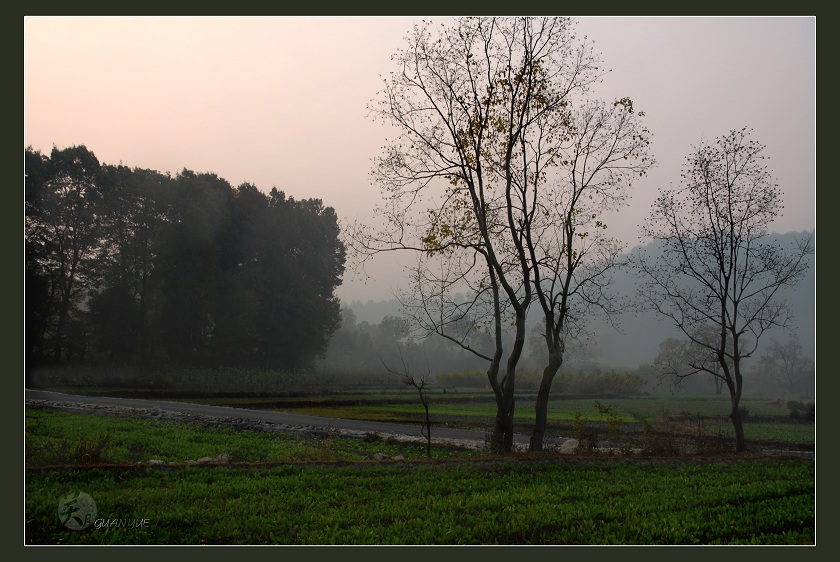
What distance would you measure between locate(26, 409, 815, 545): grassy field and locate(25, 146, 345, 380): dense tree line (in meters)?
1.90

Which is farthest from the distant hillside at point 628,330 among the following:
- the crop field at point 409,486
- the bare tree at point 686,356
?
the crop field at point 409,486

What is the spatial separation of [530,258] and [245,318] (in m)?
6.86

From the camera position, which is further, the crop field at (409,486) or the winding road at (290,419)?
the winding road at (290,419)

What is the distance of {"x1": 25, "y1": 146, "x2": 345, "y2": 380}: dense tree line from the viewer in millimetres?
9344

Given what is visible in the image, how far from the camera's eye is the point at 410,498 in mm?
7281

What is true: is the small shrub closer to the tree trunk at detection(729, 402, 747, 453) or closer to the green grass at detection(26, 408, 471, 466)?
the tree trunk at detection(729, 402, 747, 453)

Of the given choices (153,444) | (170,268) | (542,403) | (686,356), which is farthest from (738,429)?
(170,268)

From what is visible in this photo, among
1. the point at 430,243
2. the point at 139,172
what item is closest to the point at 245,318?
the point at 139,172

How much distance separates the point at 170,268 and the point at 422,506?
314 inches

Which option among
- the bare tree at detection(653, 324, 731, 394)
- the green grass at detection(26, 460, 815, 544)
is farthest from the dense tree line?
the bare tree at detection(653, 324, 731, 394)

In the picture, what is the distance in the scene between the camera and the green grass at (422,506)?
6246mm

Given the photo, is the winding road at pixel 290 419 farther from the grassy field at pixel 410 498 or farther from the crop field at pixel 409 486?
the grassy field at pixel 410 498

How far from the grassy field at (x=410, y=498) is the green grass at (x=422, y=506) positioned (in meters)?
0.01

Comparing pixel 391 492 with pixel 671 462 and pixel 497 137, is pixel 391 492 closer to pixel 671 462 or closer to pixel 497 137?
pixel 671 462
